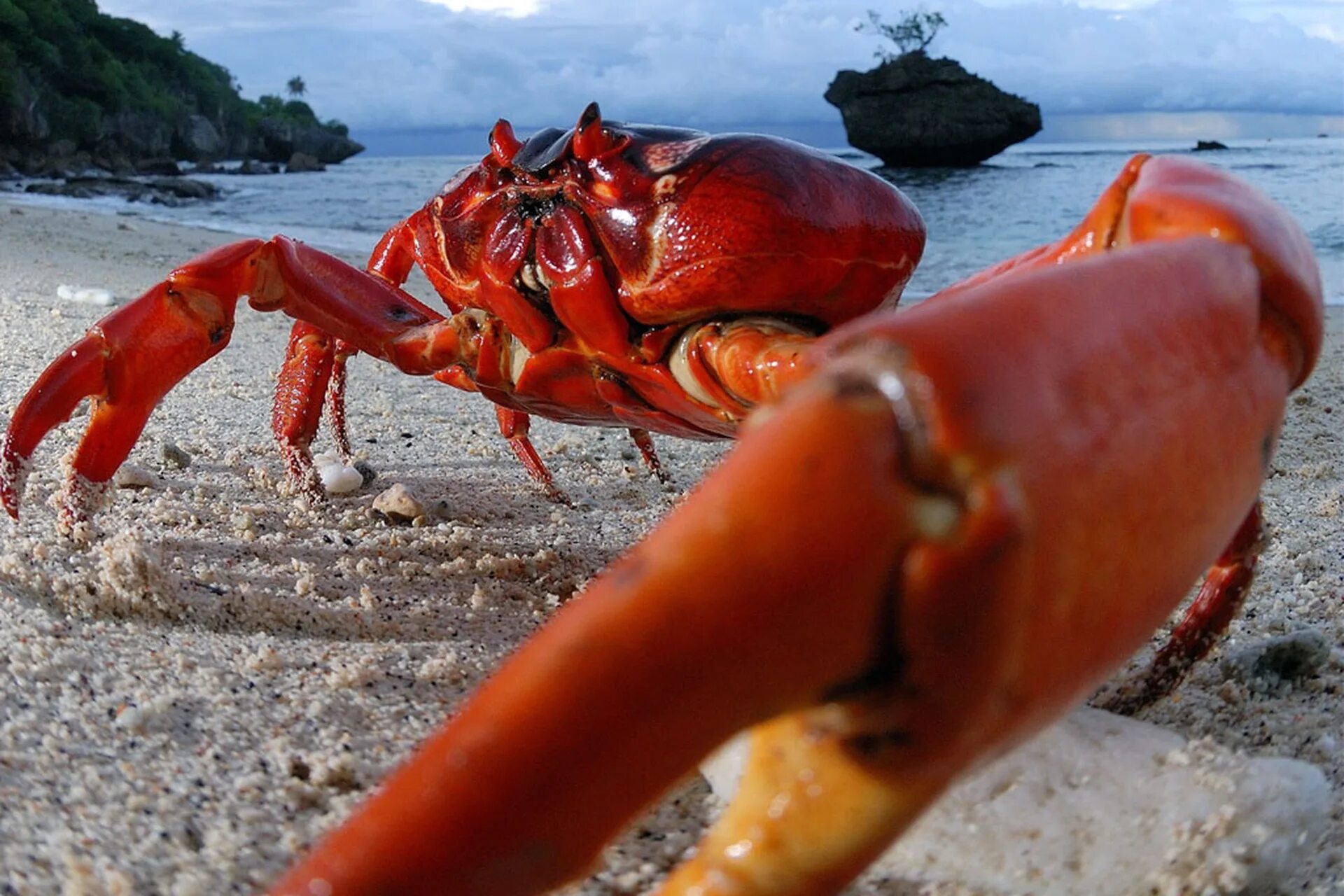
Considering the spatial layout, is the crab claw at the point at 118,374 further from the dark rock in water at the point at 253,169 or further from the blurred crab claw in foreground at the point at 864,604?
the dark rock in water at the point at 253,169

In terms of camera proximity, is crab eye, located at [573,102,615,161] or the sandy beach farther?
crab eye, located at [573,102,615,161]

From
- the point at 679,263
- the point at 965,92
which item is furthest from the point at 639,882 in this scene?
the point at 965,92

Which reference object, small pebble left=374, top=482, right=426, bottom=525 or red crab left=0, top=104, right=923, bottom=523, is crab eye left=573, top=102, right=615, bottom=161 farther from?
small pebble left=374, top=482, right=426, bottom=525

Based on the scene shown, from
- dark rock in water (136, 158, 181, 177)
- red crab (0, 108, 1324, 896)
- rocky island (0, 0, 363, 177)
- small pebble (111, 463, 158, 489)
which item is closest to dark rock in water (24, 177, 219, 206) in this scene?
rocky island (0, 0, 363, 177)

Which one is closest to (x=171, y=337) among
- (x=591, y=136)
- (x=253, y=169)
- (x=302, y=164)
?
(x=591, y=136)

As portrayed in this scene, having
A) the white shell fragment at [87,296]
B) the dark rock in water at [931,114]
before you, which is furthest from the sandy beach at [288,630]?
the dark rock in water at [931,114]

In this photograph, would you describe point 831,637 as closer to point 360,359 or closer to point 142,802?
point 142,802

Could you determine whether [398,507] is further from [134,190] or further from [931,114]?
[931,114]
